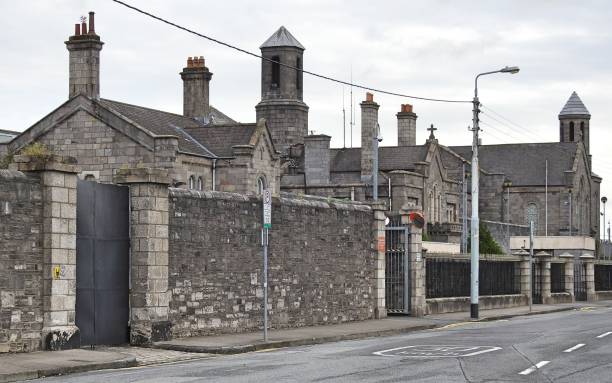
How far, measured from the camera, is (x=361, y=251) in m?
34.7

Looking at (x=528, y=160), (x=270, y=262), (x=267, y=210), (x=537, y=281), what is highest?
(x=528, y=160)

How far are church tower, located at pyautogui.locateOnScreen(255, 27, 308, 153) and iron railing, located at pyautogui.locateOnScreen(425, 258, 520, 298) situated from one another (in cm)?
2574

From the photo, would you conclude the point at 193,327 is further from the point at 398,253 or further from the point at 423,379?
the point at 398,253

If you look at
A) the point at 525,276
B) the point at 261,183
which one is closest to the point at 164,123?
the point at 261,183

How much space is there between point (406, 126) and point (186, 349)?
193 feet

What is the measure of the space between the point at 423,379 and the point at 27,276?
862 cm

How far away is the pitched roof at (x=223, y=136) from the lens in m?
50.9

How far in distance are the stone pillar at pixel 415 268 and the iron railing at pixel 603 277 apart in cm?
2892

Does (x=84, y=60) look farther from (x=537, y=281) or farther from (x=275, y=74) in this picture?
(x=275, y=74)

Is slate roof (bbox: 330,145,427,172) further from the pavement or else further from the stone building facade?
the pavement

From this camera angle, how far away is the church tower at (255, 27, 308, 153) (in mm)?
71125

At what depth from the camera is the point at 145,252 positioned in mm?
24141

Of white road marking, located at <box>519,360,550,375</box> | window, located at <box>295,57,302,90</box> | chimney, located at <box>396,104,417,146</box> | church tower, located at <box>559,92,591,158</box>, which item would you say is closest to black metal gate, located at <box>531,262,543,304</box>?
window, located at <box>295,57,302,90</box>

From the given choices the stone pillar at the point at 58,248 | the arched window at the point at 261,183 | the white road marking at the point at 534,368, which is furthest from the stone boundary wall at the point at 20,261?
the arched window at the point at 261,183
